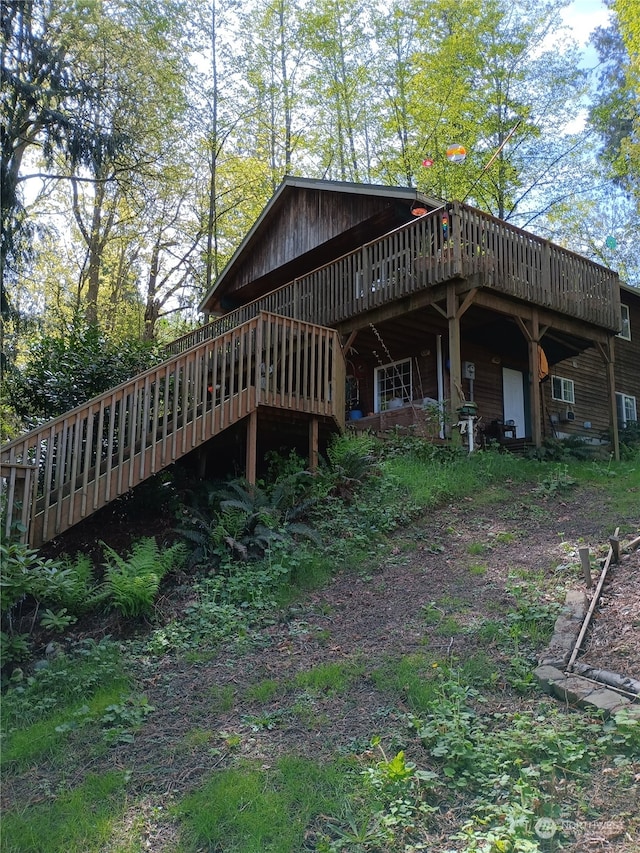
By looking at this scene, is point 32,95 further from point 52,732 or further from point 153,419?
point 52,732

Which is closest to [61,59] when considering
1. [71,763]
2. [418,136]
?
[71,763]

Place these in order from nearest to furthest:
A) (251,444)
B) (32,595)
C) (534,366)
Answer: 1. (32,595)
2. (251,444)
3. (534,366)

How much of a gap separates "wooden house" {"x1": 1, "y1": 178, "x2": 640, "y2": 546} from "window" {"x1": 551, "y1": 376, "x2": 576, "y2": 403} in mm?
70

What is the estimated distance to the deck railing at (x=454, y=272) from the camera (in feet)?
39.3

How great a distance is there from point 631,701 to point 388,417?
9713 millimetres

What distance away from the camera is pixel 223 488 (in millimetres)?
8562

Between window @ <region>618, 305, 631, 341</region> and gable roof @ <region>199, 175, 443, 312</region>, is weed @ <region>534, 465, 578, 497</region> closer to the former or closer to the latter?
gable roof @ <region>199, 175, 443, 312</region>


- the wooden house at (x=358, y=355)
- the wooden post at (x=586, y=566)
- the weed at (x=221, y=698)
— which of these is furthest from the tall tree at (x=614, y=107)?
the weed at (x=221, y=698)

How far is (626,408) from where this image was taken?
1997 cm

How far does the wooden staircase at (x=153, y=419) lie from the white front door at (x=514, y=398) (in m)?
7.51

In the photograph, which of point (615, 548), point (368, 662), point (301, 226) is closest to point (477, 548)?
point (615, 548)

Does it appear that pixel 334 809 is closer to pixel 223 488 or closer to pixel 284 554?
pixel 284 554

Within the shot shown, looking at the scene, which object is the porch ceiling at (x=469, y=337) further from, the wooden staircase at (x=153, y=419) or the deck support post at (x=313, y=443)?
the deck support post at (x=313, y=443)

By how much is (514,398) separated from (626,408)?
17.6ft
